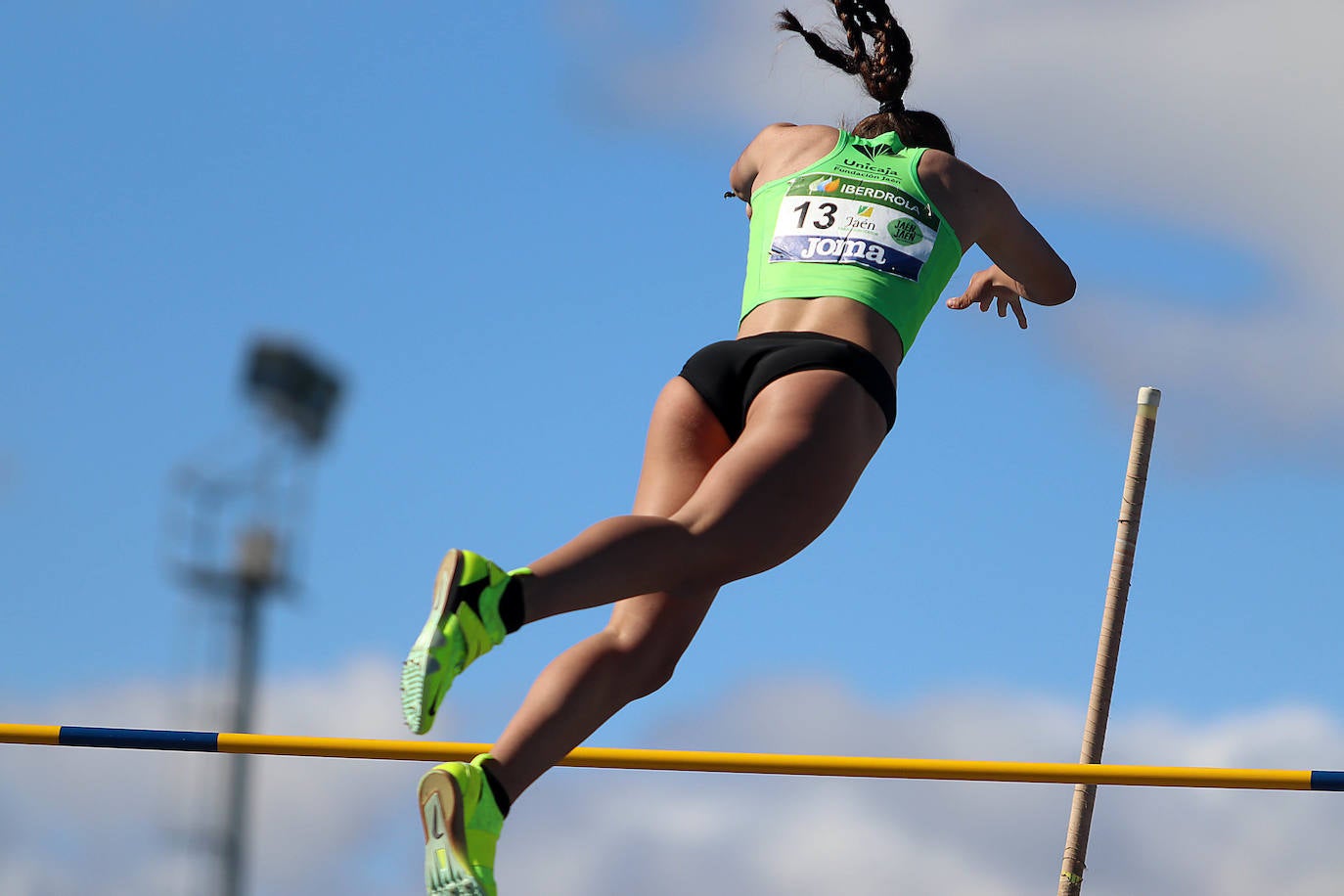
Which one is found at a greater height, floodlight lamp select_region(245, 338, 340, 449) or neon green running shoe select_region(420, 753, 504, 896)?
floodlight lamp select_region(245, 338, 340, 449)

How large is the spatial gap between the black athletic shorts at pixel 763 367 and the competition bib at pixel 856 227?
0.24m

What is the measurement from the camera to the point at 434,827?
3410 millimetres

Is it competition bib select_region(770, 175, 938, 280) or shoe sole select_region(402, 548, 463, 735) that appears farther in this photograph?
competition bib select_region(770, 175, 938, 280)

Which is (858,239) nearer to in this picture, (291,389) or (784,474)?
(784,474)

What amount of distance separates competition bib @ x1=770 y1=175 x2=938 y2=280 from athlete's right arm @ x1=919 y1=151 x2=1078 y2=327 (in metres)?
0.11

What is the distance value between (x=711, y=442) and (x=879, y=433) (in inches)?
14.5

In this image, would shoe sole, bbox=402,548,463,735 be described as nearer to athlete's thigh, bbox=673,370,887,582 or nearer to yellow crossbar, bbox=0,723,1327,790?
athlete's thigh, bbox=673,370,887,582

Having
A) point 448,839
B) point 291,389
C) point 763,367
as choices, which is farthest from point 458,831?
point 291,389

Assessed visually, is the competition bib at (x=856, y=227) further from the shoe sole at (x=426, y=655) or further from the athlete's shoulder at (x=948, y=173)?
the shoe sole at (x=426, y=655)

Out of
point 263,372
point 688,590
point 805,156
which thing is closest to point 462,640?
point 688,590

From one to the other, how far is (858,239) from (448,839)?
159 centimetres

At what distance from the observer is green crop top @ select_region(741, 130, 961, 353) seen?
4000 millimetres

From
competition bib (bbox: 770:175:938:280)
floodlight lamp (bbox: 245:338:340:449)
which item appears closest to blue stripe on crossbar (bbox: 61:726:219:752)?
competition bib (bbox: 770:175:938:280)

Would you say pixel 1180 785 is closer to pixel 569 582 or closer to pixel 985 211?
pixel 985 211
